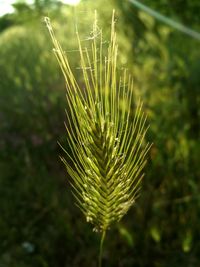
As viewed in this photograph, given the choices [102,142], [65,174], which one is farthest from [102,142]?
[65,174]

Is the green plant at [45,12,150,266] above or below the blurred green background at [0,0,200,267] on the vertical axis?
above

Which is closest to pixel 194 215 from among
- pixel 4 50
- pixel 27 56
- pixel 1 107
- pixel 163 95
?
pixel 163 95

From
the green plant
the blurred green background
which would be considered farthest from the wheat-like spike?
the blurred green background

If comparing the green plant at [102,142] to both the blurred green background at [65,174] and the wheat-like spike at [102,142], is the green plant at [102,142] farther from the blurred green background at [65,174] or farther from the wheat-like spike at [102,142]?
the blurred green background at [65,174]

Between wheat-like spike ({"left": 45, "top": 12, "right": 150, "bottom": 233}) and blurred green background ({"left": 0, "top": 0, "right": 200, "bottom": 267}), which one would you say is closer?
wheat-like spike ({"left": 45, "top": 12, "right": 150, "bottom": 233})

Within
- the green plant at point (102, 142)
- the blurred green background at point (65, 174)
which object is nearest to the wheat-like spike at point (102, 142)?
the green plant at point (102, 142)

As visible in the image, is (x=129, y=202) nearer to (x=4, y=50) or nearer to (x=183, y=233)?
(x=183, y=233)

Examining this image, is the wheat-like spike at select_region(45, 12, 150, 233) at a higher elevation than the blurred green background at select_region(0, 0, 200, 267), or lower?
higher

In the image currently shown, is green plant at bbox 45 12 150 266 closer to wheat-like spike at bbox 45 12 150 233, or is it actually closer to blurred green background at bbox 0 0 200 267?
wheat-like spike at bbox 45 12 150 233
